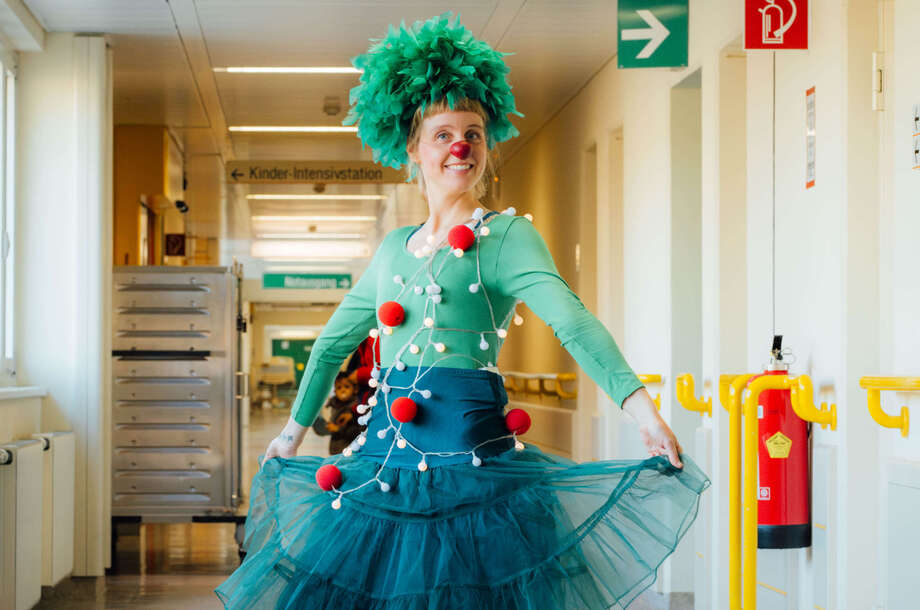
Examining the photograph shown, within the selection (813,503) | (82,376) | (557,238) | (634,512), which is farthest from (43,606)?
(557,238)

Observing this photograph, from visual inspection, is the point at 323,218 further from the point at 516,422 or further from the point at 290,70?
the point at 516,422

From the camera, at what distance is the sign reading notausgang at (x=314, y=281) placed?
551 inches

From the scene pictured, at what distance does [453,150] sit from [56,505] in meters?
4.06

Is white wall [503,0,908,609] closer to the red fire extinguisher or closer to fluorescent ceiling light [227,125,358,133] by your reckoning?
the red fire extinguisher

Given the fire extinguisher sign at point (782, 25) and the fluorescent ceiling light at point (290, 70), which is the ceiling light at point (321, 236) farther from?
the fire extinguisher sign at point (782, 25)

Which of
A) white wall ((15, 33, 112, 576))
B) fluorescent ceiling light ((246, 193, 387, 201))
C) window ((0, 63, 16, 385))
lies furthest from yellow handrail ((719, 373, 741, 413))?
fluorescent ceiling light ((246, 193, 387, 201))

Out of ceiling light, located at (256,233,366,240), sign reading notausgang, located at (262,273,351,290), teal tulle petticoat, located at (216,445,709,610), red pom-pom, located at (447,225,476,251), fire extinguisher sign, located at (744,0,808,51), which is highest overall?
ceiling light, located at (256,233,366,240)

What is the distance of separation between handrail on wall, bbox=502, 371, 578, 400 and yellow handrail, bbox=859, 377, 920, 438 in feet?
15.5

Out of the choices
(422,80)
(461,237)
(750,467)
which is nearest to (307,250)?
(750,467)

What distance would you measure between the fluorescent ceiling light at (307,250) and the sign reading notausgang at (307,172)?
467 centimetres

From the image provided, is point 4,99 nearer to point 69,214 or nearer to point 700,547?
point 69,214

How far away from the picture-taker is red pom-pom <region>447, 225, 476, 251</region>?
6.48 feet

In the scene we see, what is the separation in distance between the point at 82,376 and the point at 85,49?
1.73 meters

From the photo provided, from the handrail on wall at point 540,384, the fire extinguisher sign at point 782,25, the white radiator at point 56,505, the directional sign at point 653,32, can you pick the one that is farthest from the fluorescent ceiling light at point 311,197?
the fire extinguisher sign at point 782,25
